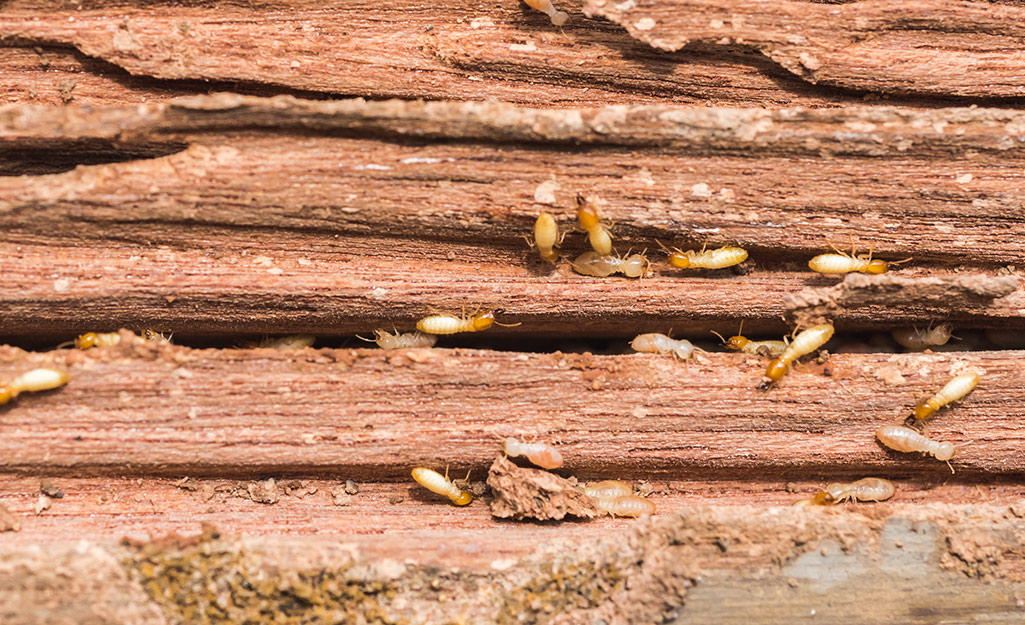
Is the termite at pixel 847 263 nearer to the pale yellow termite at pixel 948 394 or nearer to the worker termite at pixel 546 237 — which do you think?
the pale yellow termite at pixel 948 394

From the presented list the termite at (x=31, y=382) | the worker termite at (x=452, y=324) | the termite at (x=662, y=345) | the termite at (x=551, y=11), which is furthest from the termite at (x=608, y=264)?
the termite at (x=31, y=382)

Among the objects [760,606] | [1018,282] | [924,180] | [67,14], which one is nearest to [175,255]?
[67,14]

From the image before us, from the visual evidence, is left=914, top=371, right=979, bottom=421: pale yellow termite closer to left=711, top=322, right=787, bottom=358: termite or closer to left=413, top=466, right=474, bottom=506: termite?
left=711, top=322, right=787, bottom=358: termite

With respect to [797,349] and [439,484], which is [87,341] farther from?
[797,349]

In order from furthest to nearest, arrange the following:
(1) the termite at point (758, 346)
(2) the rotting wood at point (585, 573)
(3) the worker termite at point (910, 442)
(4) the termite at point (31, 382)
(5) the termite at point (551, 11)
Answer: (1) the termite at point (758, 346)
(3) the worker termite at point (910, 442)
(5) the termite at point (551, 11)
(4) the termite at point (31, 382)
(2) the rotting wood at point (585, 573)

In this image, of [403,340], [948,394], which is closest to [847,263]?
[948,394]

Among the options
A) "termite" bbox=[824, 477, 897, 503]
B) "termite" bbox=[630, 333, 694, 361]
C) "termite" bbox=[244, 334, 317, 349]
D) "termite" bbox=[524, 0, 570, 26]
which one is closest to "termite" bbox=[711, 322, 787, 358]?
"termite" bbox=[630, 333, 694, 361]

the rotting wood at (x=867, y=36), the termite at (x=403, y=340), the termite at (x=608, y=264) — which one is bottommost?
the termite at (x=403, y=340)
